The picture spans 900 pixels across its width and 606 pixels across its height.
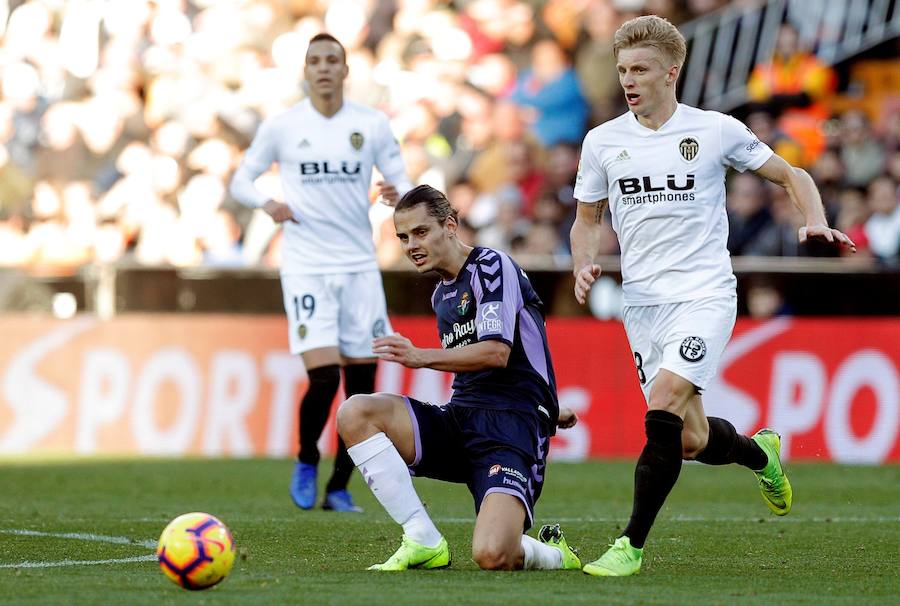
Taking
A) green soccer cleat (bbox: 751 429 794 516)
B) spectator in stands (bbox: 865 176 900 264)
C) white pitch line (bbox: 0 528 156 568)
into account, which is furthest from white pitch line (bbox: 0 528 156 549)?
spectator in stands (bbox: 865 176 900 264)

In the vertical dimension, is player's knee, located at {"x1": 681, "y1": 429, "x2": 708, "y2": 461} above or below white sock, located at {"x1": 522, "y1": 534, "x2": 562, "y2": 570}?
above

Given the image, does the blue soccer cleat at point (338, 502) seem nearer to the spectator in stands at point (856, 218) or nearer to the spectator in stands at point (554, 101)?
the spectator in stands at point (856, 218)

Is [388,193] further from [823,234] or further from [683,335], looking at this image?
[823,234]

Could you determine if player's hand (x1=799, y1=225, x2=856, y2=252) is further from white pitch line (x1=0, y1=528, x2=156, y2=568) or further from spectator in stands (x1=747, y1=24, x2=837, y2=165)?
spectator in stands (x1=747, y1=24, x2=837, y2=165)

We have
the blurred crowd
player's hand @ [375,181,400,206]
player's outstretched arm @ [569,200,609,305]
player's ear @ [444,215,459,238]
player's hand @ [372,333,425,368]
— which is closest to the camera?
player's hand @ [372,333,425,368]


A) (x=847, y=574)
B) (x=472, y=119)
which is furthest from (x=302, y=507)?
(x=472, y=119)

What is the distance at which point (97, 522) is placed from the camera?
8359 mm

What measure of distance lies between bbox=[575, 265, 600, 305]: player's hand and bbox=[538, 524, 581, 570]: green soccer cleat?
97cm

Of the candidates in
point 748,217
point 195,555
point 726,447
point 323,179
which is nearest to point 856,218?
point 748,217

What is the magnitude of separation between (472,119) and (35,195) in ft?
15.9

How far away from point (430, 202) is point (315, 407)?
3011mm

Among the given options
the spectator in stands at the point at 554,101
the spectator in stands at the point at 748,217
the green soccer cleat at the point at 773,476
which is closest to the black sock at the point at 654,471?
the green soccer cleat at the point at 773,476

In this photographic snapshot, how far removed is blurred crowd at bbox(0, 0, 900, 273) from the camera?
14.9m

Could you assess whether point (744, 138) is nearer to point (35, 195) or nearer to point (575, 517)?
point (575, 517)
